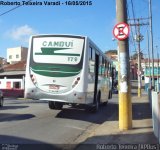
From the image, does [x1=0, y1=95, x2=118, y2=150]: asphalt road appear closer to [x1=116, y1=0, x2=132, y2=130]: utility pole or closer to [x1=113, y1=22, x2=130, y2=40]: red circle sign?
[x1=116, y1=0, x2=132, y2=130]: utility pole

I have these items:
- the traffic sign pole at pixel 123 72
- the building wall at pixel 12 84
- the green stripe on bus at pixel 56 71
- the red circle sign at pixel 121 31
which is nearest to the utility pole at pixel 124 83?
the traffic sign pole at pixel 123 72

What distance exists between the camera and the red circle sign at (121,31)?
47.3ft

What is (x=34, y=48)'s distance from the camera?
59.7 feet

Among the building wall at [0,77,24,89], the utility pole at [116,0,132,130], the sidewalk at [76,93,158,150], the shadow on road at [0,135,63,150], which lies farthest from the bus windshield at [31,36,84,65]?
the building wall at [0,77,24,89]

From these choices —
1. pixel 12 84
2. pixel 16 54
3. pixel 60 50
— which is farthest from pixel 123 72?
pixel 16 54

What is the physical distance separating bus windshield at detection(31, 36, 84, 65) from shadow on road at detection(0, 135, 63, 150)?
20.1 feet

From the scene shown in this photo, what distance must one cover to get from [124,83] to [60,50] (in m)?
4.38

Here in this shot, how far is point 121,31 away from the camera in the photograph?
1445 centimetres

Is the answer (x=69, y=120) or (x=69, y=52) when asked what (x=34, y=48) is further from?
(x=69, y=120)

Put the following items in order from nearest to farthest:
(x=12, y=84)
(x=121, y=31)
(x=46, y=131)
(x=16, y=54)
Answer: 1. (x=46, y=131)
2. (x=121, y=31)
3. (x=12, y=84)
4. (x=16, y=54)

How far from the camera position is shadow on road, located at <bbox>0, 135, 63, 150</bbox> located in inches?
429

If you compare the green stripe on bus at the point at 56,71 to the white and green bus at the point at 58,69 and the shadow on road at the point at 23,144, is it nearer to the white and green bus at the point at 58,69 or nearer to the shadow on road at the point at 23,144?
the white and green bus at the point at 58,69

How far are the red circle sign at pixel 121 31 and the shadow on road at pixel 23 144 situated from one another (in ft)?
15.8

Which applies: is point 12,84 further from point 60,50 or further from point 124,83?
point 124,83
